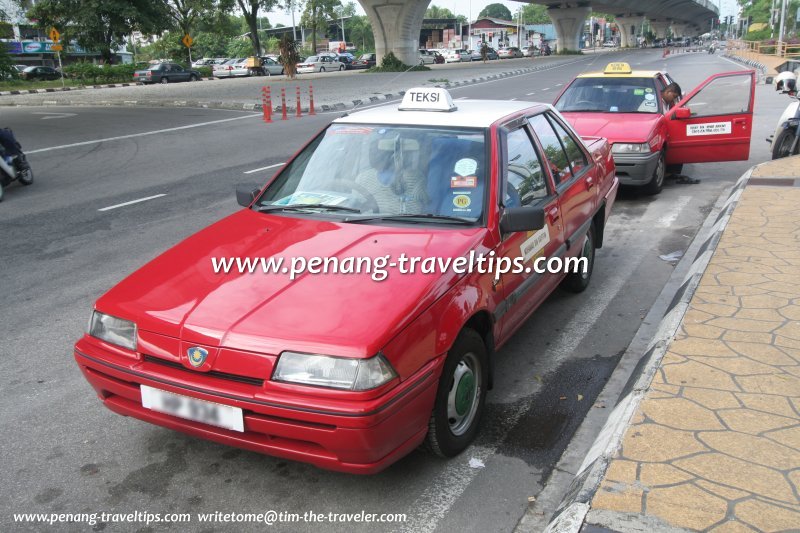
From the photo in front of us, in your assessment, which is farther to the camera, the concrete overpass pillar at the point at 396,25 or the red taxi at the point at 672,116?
the concrete overpass pillar at the point at 396,25

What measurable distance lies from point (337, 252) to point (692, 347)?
2268mm

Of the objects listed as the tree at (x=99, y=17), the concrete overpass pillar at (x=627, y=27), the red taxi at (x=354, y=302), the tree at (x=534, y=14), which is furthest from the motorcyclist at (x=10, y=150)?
the tree at (x=534, y=14)

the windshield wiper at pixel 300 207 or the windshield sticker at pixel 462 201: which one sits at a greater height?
the windshield sticker at pixel 462 201

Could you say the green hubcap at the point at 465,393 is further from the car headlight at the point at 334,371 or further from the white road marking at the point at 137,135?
the white road marking at the point at 137,135

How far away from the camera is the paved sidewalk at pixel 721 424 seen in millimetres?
2697

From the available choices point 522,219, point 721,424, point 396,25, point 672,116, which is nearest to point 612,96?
point 672,116

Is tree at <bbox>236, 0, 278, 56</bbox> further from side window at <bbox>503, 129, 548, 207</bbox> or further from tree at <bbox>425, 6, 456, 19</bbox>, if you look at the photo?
tree at <bbox>425, 6, 456, 19</bbox>

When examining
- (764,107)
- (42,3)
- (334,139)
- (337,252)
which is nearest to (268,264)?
(337,252)

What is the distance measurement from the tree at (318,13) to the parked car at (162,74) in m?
29.6

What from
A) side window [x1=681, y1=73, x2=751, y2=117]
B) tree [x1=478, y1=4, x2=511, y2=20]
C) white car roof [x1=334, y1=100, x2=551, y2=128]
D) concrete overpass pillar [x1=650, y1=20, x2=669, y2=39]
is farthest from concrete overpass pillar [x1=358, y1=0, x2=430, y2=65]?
tree [x1=478, y1=4, x2=511, y2=20]

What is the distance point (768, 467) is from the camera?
118 inches

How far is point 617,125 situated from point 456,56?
6112 centimetres

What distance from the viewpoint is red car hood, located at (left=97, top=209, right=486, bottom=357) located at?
2.90 m

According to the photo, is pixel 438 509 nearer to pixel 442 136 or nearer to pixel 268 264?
pixel 268 264
